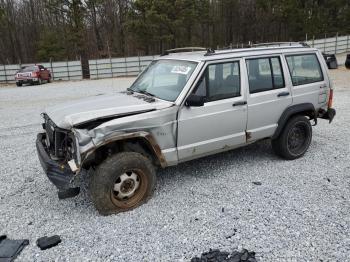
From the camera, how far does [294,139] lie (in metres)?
5.77

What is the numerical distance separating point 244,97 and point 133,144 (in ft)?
5.96

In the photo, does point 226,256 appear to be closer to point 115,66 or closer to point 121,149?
point 121,149

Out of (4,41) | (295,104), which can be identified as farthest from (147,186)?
(4,41)

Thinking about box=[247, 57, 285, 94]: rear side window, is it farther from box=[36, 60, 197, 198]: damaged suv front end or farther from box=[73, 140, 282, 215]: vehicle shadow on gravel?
box=[73, 140, 282, 215]: vehicle shadow on gravel

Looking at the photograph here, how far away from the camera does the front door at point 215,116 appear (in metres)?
4.50

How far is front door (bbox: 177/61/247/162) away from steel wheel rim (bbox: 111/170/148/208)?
2.10ft

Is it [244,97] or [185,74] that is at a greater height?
[185,74]

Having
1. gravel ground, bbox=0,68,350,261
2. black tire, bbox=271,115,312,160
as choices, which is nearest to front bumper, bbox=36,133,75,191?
gravel ground, bbox=0,68,350,261

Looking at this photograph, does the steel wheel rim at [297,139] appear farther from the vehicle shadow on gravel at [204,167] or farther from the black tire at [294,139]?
the vehicle shadow on gravel at [204,167]

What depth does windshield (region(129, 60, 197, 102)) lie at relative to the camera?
4.58 m

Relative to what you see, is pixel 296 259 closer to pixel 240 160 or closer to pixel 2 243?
pixel 240 160

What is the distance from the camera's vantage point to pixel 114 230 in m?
3.80

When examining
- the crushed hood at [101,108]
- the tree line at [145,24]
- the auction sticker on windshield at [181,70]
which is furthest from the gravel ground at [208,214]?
the tree line at [145,24]

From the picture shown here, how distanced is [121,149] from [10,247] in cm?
165
